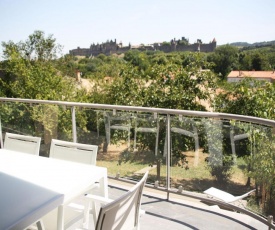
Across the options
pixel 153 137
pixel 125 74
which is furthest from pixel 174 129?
pixel 125 74

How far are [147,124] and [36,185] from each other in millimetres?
1973

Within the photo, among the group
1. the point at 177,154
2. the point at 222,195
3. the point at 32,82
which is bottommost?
the point at 222,195

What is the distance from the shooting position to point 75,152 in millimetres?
2520

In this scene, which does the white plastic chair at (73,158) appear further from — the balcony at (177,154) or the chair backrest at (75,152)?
the balcony at (177,154)

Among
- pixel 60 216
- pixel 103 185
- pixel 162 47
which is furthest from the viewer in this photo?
pixel 162 47

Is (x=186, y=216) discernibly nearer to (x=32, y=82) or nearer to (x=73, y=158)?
(x=73, y=158)

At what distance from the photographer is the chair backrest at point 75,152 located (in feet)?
7.98

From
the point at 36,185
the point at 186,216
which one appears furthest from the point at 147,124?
the point at 36,185

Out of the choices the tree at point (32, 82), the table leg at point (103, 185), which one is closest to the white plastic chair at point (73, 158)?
the table leg at point (103, 185)

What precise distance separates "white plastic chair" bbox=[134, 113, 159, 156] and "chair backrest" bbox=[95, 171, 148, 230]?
71.3 inches

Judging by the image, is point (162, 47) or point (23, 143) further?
point (162, 47)

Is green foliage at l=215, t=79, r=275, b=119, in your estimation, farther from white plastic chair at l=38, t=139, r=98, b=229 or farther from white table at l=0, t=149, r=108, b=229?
white table at l=0, t=149, r=108, b=229

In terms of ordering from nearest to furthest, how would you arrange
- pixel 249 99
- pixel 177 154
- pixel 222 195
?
1. pixel 222 195
2. pixel 177 154
3. pixel 249 99

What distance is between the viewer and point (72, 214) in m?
2.20
